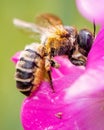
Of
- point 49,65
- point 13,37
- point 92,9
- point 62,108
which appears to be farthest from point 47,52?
point 13,37

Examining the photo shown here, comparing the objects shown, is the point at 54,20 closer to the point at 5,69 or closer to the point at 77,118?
the point at 77,118

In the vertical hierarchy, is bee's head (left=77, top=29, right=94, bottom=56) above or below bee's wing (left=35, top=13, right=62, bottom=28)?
below

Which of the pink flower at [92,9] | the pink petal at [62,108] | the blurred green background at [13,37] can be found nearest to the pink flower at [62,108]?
the pink petal at [62,108]

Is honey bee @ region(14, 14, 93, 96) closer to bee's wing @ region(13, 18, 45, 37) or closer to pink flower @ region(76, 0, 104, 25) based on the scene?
bee's wing @ region(13, 18, 45, 37)

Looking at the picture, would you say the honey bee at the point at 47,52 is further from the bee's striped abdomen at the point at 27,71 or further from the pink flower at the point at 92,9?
the pink flower at the point at 92,9

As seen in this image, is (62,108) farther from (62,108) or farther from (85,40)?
(85,40)

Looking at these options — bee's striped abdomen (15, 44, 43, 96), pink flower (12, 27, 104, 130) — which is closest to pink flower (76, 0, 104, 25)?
pink flower (12, 27, 104, 130)
